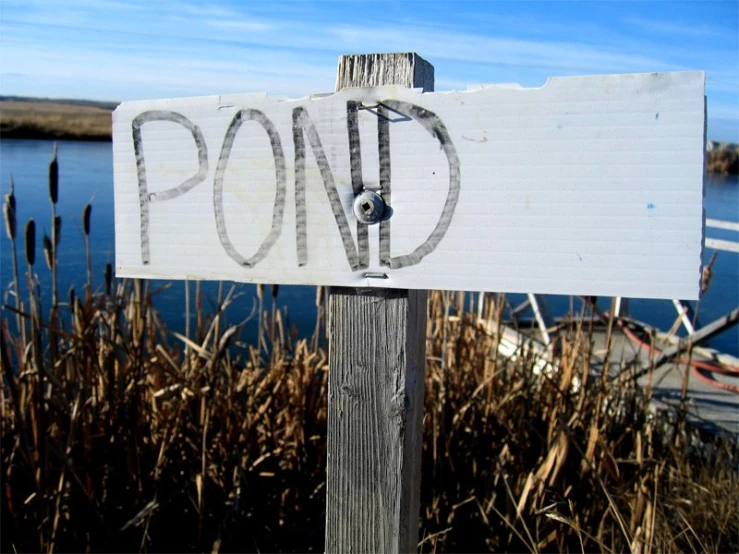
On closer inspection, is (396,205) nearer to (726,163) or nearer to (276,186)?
(276,186)

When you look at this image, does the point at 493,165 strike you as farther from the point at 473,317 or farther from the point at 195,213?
the point at 473,317

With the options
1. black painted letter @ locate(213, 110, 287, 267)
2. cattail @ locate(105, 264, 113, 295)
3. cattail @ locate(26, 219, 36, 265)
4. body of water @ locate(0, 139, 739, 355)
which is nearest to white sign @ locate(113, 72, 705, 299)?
black painted letter @ locate(213, 110, 287, 267)

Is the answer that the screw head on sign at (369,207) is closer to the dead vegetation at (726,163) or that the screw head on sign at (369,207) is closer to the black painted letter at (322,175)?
the black painted letter at (322,175)

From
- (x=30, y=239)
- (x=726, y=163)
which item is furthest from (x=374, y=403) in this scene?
(x=726, y=163)

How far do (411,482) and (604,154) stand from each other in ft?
1.50

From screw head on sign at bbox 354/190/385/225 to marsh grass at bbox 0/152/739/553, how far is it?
2.81 feet

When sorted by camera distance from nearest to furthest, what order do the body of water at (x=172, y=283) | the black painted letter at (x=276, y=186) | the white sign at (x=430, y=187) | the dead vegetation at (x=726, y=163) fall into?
the white sign at (x=430, y=187) < the black painted letter at (x=276, y=186) < the body of water at (x=172, y=283) < the dead vegetation at (x=726, y=163)

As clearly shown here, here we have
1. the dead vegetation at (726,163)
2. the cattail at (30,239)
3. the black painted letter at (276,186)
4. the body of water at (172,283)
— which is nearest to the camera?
the black painted letter at (276,186)

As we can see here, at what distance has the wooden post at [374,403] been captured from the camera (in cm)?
87

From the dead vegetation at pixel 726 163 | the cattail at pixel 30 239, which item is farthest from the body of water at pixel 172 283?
the dead vegetation at pixel 726 163

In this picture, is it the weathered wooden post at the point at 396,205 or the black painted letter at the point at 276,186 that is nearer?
the weathered wooden post at the point at 396,205

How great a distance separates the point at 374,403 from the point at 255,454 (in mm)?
982

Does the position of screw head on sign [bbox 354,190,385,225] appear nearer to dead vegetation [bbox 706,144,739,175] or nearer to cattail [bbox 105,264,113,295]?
cattail [bbox 105,264,113,295]

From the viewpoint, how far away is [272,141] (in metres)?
0.86
